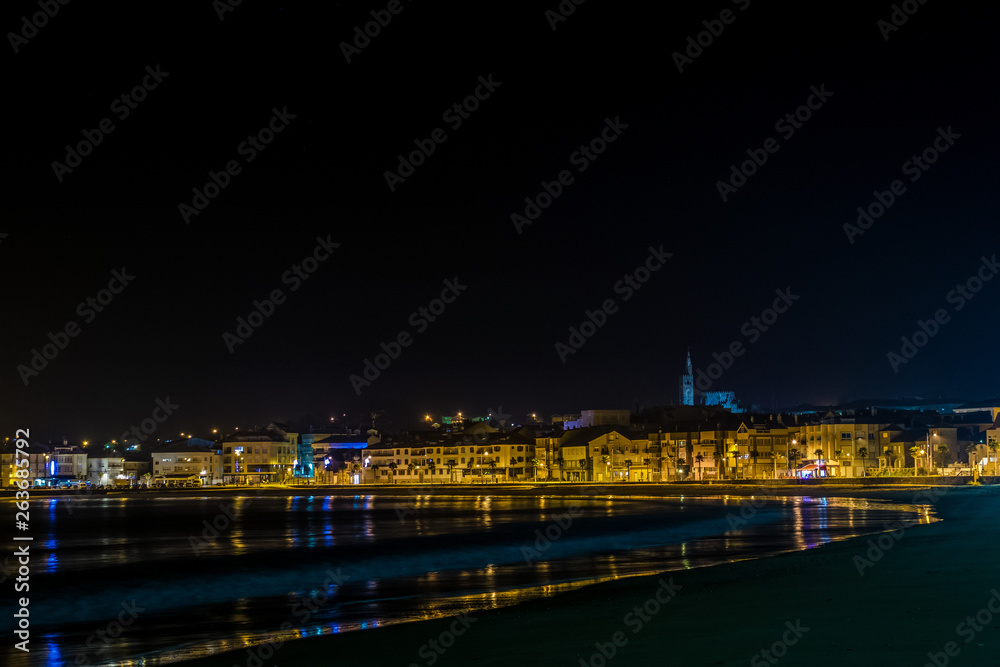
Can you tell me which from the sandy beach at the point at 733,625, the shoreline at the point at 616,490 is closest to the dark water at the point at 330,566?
the sandy beach at the point at 733,625

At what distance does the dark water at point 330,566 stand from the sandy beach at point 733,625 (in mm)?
2233

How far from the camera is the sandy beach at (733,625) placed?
38.6ft

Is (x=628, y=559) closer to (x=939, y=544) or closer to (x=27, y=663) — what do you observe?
(x=939, y=544)

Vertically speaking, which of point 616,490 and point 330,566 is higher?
point 330,566

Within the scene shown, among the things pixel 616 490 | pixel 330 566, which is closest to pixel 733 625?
pixel 330 566

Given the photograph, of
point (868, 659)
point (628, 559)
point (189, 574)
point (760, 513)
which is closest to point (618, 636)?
point (868, 659)

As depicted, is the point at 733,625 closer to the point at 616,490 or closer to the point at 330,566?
the point at 330,566

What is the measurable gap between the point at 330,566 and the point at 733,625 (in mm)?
20737

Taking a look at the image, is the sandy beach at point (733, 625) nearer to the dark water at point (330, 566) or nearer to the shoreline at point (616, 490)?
the dark water at point (330, 566)

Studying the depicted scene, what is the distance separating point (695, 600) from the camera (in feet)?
57.0

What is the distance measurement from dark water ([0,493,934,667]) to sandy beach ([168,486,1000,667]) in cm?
223

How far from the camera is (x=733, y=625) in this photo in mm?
14094

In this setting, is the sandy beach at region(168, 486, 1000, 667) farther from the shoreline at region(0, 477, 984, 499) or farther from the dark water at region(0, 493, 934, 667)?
the shoreline at region(0, 477, 984, 499)

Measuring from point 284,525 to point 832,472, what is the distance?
8635 centimetres
